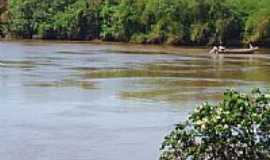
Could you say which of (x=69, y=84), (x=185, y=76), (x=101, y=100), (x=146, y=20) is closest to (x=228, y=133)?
(x=101, y=100)

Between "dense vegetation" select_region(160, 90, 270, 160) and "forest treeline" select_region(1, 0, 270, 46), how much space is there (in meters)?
57.6

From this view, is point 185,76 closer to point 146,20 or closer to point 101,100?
point 101,100

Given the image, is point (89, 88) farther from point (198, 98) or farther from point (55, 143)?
point (55, 143)

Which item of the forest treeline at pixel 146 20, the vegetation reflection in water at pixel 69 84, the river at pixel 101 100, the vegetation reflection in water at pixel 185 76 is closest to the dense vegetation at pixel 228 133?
the river at pixel 101 100

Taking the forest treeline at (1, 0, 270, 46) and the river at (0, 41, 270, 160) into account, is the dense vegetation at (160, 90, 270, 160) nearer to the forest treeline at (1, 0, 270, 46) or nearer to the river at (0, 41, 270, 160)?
the river at (0, 41, 270, 160)

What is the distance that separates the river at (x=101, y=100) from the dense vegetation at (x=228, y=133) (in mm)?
5473

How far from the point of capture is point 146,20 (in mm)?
76250

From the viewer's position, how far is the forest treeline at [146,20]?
235ft

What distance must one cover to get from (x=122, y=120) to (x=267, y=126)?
35.2 ft

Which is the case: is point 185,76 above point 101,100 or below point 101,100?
below

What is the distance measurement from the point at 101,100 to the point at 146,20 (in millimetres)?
51672

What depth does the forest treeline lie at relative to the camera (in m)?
71.6

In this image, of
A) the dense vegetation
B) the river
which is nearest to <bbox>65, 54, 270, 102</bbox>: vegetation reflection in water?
the river

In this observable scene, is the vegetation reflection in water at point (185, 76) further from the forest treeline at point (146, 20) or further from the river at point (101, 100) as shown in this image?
the forest treeline at point (146, 20)
